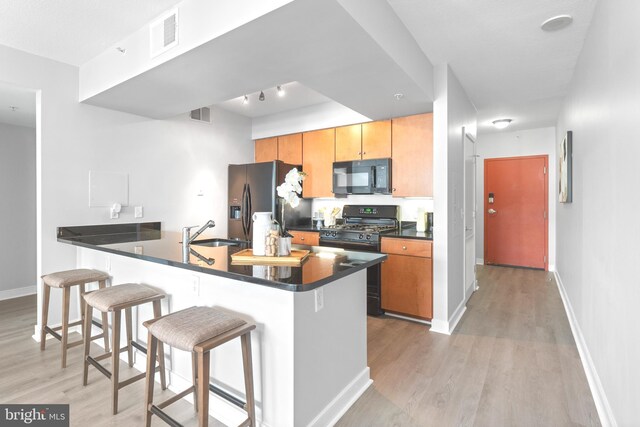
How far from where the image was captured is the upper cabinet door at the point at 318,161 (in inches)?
167

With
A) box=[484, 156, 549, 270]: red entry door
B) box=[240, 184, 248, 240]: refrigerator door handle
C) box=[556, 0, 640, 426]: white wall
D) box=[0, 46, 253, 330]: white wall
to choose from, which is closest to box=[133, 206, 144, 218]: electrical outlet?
box=[0, 46, 253, 330]: white wall

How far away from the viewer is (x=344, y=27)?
1764 millimetres

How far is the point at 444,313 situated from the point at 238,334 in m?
2.22

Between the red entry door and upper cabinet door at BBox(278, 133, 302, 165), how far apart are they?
374 centimetres

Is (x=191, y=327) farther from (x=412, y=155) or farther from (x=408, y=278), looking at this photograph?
(x=412, y=155)

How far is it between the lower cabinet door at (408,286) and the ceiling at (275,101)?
2.16 m

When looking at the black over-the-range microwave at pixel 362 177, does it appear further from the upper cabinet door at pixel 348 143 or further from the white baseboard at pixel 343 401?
the white baseboard at pixel 343 401

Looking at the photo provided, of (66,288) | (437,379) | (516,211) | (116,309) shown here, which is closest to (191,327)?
(116,309)

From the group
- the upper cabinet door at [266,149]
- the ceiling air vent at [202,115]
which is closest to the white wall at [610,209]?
the upper cabinet door at [266,149]

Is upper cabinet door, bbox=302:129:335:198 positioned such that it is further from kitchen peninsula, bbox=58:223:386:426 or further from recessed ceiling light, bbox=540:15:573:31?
recessed ceiling light, bbox=540:15:573:31

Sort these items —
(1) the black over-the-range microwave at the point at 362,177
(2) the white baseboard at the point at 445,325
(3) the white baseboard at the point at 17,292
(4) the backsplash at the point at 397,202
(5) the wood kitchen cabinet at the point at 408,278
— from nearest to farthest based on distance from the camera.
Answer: (2) the white baseboard at the point at 445,325, (5) the wood kitchen cabinet at the point at 408,278, (1) the black over-the-range microwave at the point at 362,177, (4) the backsplash at the point at 397,202, (3) the white baseboard at the point at 17,292

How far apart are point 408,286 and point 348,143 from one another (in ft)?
6.13

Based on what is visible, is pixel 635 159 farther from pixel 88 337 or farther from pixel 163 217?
pixel 163 217

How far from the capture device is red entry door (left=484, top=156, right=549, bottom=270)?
5.61m
